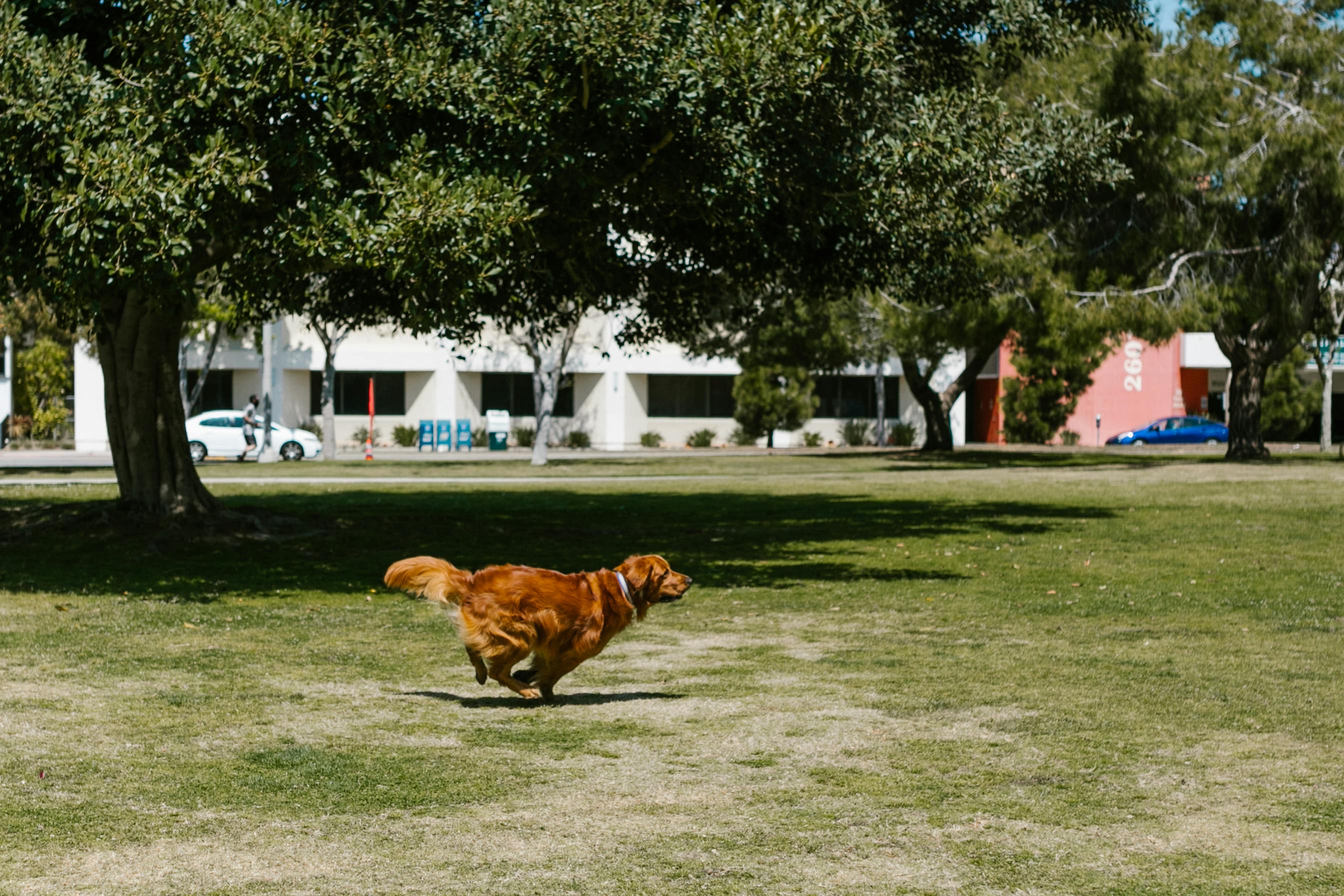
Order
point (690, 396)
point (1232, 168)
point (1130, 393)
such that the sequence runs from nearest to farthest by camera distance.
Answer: point (1232, 168) < point (690, 396) < point (1130, 393)

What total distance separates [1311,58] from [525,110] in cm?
2409

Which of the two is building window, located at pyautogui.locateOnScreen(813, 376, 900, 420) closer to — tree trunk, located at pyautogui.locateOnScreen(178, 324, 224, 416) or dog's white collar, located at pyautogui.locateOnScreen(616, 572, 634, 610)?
tree trunk, located at pyautogui.locateOnScreen(178, 324, 224, 416)

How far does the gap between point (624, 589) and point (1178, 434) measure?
57.4m

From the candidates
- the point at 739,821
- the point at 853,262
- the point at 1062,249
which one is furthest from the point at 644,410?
the point at 739,821

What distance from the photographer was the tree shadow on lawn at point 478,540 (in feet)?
43.6

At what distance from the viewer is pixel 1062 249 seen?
32.0m

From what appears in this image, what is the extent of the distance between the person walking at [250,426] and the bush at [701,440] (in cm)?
1891

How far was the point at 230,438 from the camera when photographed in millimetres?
43844

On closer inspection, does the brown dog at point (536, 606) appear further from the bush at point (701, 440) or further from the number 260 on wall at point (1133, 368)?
the number 260 on wall at point (1133, 368)

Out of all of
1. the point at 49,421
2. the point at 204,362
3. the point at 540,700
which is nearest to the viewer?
the point at 540,700

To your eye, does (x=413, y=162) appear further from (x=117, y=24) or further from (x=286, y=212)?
(x=117, y=24)

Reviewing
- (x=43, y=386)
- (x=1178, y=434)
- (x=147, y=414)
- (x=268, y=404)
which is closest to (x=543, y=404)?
(x=268, y=404)

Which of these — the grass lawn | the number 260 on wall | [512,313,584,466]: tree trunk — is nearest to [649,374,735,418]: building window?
[512,313,584,466]: tree trunk

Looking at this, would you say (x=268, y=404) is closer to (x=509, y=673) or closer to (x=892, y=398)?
(x=892, y=398)
